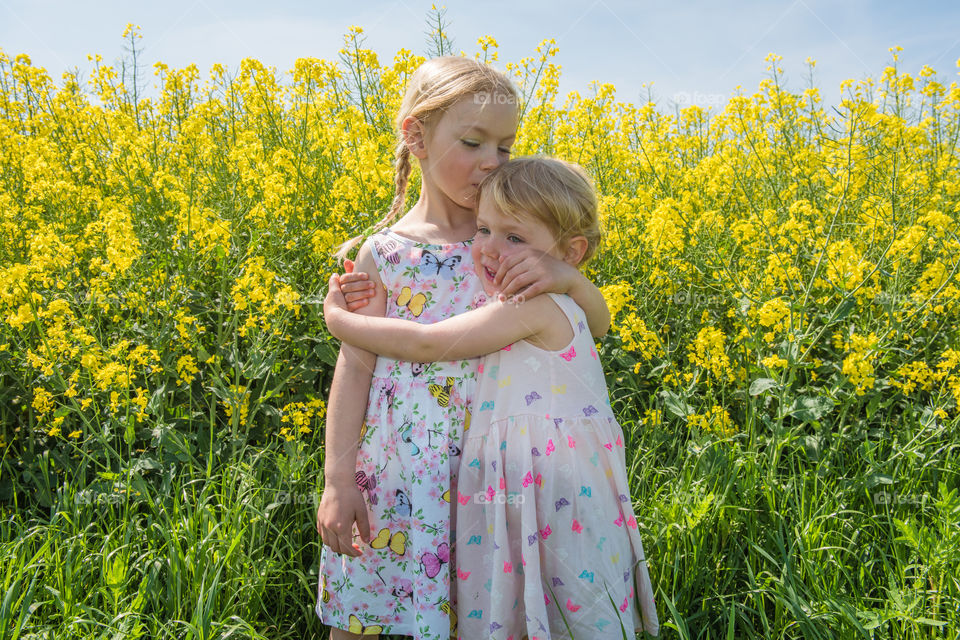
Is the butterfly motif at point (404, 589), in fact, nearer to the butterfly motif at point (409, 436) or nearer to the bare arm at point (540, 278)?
the butterfly motif at point (409, 436)

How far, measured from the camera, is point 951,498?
1.90 m

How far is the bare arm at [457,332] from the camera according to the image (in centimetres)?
139

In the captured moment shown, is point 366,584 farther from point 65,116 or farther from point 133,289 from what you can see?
point 65,116

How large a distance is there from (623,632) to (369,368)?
0.75m

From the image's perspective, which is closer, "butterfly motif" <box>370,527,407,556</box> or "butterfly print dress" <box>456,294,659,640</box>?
"butterfly print dress" <box>456,294,659,640</box>

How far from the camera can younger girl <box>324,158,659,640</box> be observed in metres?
1.34

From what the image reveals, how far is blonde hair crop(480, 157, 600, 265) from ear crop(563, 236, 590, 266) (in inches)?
0.4

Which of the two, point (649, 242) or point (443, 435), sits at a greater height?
point (649, 242)

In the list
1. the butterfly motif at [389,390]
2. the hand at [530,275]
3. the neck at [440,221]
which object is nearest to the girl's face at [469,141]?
the neck at [440,221]

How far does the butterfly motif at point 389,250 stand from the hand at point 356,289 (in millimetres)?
71

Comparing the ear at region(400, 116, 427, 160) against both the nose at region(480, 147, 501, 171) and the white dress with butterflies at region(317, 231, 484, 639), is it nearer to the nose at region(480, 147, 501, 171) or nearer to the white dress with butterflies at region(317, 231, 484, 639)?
the nose at region(480, 147, 501, 171)

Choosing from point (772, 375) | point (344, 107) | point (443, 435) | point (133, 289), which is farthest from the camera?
point (344, 107)

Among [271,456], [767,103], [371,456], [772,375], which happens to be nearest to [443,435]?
[371,456]

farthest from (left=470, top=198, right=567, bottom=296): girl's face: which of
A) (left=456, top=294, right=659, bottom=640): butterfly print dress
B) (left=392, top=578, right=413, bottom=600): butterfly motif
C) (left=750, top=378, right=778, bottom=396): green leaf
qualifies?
(left=750, top=378, right=778, bottom=396): green leaf
